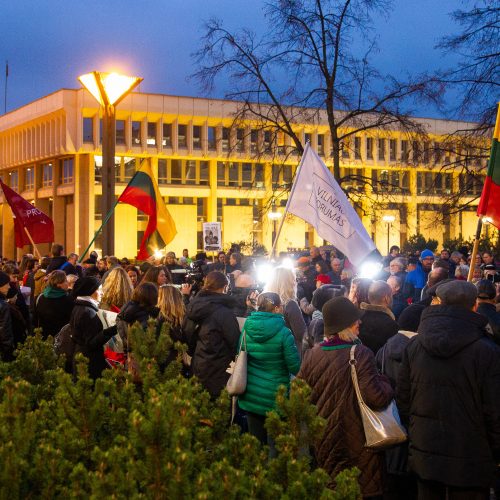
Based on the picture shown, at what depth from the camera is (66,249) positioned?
5941 cm

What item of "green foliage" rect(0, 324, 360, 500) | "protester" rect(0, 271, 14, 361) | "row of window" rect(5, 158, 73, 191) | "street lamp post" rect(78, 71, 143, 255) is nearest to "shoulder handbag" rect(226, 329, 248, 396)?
"green foliage" rect(0, 324, 360, 500)

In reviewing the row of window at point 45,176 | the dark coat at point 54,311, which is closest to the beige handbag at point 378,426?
the dark coat at point 54,311

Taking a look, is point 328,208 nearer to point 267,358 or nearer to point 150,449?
point 267,358

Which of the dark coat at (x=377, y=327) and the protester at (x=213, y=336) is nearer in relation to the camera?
the dark coat at (x=377, y=327)

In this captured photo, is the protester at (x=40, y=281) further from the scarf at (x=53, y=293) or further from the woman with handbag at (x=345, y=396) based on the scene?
the woman with handbag at (x=345, y=396)

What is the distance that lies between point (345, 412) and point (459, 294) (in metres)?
1.05

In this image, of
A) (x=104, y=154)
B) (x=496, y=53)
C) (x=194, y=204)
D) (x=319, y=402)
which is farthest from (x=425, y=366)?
(x=194, y=204)

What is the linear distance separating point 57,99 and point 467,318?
5611 cm

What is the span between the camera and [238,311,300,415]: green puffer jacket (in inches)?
259

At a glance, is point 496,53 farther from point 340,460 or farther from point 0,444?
point 0,444

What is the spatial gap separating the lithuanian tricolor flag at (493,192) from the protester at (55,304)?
16.1 feet

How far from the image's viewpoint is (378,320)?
675 centimetres

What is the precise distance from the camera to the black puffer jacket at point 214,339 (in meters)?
7.14

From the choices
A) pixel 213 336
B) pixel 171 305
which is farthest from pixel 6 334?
pixel 213 336
